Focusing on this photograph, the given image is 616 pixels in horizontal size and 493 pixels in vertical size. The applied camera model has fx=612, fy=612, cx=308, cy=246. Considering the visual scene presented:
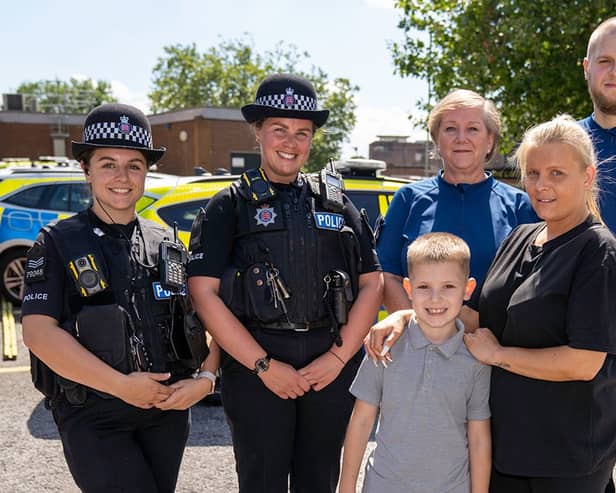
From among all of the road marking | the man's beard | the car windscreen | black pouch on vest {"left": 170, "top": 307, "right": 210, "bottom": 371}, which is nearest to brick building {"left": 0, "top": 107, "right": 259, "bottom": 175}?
the road marking

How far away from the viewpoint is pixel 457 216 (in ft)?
8.89

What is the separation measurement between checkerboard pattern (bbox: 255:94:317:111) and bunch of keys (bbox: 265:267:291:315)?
0.67 metres

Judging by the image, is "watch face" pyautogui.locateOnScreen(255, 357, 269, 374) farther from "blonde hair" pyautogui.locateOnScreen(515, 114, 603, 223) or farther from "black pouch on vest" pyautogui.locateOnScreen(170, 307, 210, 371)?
"blonde hair" pyautogui.locateOnScreen(515, 114, 603, 223)

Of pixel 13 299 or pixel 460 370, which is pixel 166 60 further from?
pixel 460 370

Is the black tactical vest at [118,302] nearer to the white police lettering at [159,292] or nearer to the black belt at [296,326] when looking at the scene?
the white police lettering at [159,292]

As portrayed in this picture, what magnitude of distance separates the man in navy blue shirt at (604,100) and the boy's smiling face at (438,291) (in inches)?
36.5

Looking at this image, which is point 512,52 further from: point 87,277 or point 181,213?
point 87,277

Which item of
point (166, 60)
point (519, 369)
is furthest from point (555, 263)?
point (166, 60)

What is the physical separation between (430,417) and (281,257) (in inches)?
33.6

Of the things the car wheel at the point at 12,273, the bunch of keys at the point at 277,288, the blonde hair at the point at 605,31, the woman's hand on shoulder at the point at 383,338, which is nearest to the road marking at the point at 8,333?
the car wheel at the point at 12,273

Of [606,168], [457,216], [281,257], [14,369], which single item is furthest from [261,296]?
[14,369]

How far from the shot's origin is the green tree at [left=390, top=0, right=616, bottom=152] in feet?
35.8

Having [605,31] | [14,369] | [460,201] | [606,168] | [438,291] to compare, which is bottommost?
[14,369]

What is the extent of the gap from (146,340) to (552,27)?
11.0 metres
